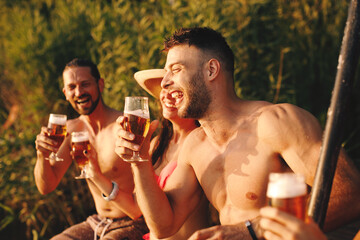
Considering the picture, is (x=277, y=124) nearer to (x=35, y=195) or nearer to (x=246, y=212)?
(x=246, y=212)

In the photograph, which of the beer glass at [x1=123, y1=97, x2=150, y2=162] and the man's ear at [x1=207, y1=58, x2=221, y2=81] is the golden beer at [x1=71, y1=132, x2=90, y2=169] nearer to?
the beer glass at [x1=123, y1=97, x2=150, y2=162]

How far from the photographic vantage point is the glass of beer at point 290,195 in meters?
1.07

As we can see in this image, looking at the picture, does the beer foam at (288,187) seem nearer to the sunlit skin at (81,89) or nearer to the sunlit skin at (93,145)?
the sunlit skin at (93,145)

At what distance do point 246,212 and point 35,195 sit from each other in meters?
4.05

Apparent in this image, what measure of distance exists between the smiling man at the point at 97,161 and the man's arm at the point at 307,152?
147cm

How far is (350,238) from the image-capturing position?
10.2ft

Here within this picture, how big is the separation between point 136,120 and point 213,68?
579 millimetres

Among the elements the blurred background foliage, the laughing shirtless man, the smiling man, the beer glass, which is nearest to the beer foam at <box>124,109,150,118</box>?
the beer glass

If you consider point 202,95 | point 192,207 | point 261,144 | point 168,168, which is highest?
point 202,95

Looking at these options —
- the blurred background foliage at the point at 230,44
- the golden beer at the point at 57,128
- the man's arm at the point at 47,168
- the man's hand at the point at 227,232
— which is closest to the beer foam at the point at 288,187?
the man's hand at the point at 227,232

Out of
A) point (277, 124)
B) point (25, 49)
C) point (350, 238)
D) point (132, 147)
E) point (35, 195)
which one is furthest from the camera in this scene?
point (25, 49)

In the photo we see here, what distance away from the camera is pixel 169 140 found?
3211mm

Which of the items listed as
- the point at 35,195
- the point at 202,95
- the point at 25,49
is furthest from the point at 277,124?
the point at 25,49

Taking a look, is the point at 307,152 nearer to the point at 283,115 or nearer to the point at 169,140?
the point at 283,115
